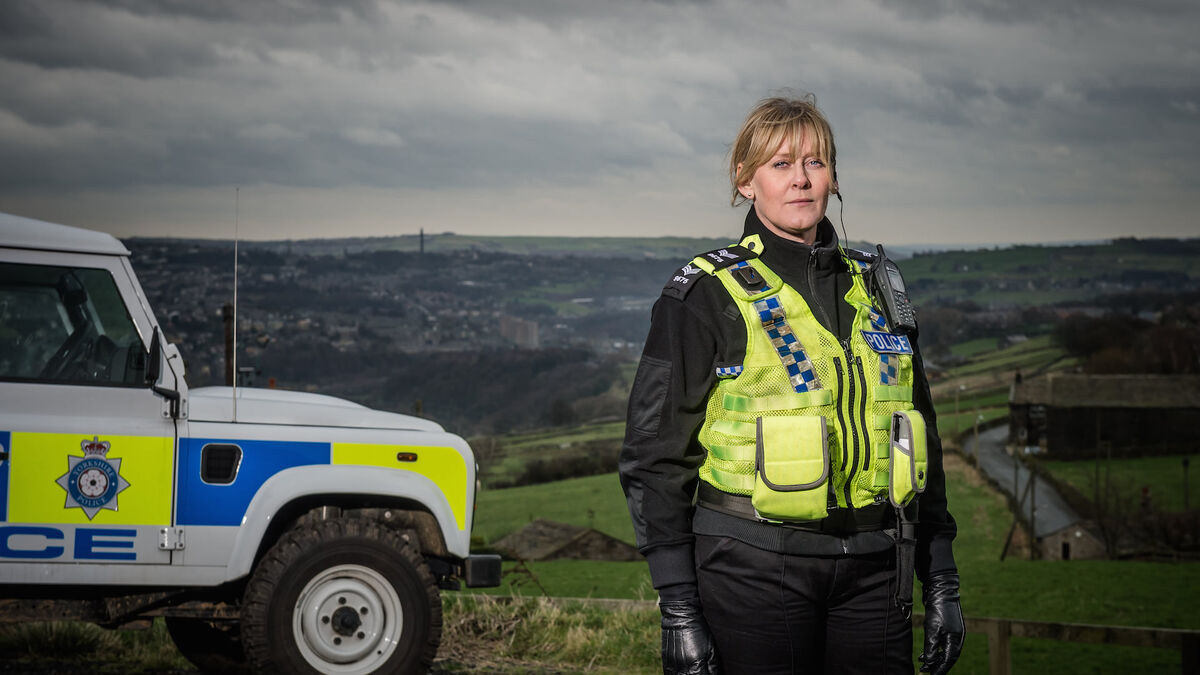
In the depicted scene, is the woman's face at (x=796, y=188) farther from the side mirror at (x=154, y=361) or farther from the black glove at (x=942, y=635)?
the side mirror at (x=154, y=361)

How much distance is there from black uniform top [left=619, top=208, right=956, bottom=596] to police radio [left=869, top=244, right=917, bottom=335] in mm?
162

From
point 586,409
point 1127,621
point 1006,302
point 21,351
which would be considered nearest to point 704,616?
point 21,351

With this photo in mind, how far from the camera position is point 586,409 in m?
91.2

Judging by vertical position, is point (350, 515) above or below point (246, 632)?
above

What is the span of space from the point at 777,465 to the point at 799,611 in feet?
1.12

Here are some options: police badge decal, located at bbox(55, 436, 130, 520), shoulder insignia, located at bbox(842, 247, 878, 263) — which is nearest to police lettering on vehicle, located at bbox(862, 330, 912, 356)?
A: shoulder insignia, located at bbox(842, 247, 878, 263)

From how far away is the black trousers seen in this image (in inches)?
105

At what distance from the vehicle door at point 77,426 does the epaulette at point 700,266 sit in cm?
384

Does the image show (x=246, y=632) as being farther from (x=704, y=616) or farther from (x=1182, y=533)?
(x=1182, y=533)

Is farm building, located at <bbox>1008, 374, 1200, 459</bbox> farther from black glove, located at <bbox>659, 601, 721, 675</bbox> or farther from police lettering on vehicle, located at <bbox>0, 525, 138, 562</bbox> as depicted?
black glove, located at <bbox>659, 601, 721, 675</bbox>

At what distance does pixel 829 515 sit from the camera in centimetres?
270

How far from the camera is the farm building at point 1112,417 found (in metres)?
82.0

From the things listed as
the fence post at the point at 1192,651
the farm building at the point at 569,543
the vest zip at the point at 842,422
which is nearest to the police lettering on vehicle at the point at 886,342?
the vest zip at the point at 842,422

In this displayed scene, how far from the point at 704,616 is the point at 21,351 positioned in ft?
14.1
